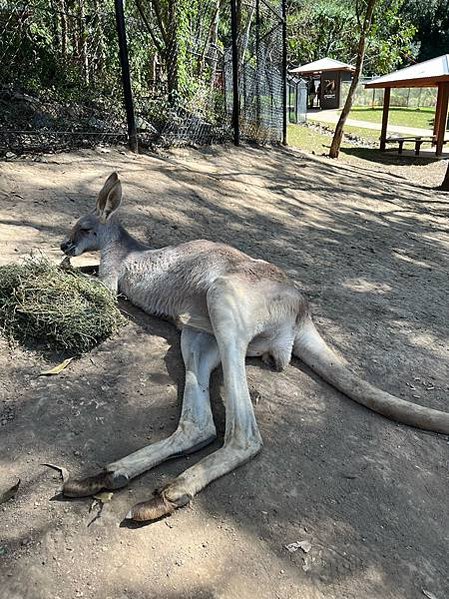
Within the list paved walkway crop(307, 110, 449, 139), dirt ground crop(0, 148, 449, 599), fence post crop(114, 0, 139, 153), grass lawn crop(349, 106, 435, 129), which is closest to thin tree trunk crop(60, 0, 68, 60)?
fence post crop(114, 0, 139, 153)

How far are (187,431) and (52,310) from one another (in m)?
0.95

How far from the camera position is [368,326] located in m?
3.52

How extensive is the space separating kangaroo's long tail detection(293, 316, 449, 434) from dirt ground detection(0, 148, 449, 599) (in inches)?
1.8

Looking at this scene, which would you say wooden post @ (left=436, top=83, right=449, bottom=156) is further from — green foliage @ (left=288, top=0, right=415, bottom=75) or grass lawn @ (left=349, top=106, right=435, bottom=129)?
grass lawn @ (left=349, top=106, right=435, bottom=129)

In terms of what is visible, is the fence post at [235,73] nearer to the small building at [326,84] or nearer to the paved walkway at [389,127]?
the paved walkway at [389,127]

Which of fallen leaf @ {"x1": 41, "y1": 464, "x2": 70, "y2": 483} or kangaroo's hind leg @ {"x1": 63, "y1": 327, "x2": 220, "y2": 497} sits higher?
kangaroo's hind leg @ {"x1": 63, "y1": 327, "x2": 220, "y2": 497}

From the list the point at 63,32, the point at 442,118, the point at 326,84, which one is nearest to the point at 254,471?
the point at 63,32

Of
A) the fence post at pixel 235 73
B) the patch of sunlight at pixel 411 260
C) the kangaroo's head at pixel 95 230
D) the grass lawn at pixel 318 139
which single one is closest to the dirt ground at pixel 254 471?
the kangaroo's head at pixel 95 230

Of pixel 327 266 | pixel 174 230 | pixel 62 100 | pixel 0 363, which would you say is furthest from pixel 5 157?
pixel 0 363

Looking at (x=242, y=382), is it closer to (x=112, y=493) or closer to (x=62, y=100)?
(x=112, y=493)

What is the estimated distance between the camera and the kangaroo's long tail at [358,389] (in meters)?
2.40

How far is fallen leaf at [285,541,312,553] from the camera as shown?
1728 millimetres

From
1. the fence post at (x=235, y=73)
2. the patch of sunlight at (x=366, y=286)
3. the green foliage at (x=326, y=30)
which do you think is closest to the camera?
the patch of sunlight at (x=366, y=286)

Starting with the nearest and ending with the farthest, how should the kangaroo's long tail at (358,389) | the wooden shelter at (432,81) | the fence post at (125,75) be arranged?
1. the kangaroo's long tail at (358,389)
2. the fence post at (125,75)
3. the wooden shelter at (432,81)
